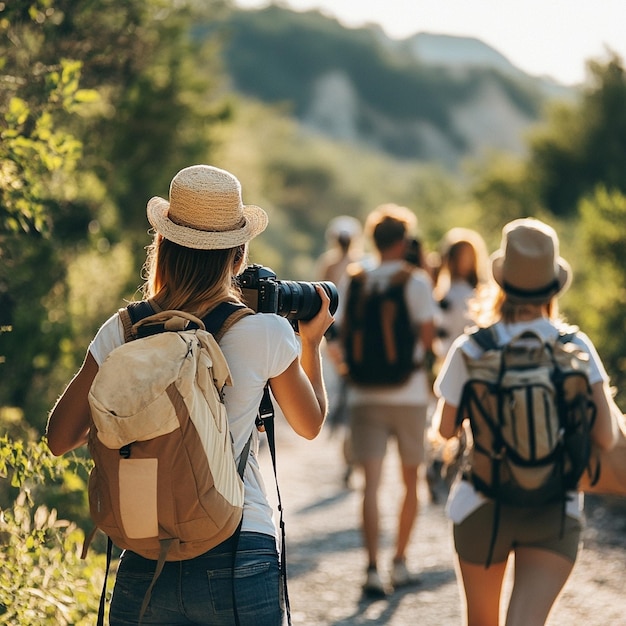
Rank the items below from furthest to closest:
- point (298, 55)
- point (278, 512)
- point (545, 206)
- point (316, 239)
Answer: point (298, 55), point (316, 239), point (545, 206), point (278, 512)

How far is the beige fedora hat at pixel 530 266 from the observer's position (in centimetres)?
375

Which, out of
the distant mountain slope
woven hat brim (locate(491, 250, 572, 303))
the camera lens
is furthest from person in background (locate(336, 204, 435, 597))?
the distant mountain slope

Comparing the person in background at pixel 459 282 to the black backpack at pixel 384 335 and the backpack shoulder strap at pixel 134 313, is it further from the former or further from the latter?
the backpack shoulder strap at pixel 134 313

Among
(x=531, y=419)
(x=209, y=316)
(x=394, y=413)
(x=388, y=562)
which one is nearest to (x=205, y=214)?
(x=209, y=316)

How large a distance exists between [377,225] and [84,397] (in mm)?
3689

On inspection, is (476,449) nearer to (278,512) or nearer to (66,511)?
(278,512)

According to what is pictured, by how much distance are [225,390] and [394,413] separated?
11.9ft

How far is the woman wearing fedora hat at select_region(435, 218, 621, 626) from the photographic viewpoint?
3.53 meters

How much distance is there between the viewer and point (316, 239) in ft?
196

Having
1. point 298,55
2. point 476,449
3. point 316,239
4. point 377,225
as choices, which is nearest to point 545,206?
point 377,225

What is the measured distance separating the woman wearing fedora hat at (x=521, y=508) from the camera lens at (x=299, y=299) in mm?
805

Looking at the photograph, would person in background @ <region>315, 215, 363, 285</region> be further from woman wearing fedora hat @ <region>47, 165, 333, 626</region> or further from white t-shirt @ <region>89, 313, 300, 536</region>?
white t-shirt @ <region>89, 313, 300, 536</region>

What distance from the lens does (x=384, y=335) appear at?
20.1 feet

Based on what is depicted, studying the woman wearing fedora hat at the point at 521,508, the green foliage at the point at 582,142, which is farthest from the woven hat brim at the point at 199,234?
the green foliage at the point at 582,142
